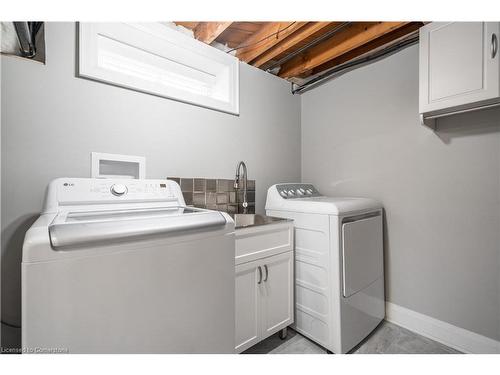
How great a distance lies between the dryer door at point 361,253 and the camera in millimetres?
1550

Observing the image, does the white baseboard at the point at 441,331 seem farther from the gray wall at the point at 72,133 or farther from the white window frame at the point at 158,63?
the white window frame at the point at 158,63

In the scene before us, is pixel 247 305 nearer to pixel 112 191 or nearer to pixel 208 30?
pixel 112 191

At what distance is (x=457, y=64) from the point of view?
1.38 metres

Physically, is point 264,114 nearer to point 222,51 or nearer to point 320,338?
point 222,51

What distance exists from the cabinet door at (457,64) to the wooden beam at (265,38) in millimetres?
918

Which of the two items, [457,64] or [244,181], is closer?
[457,64]

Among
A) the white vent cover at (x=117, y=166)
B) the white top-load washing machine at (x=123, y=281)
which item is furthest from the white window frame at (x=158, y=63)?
the white top-load washing machine at (x=123, y=281)

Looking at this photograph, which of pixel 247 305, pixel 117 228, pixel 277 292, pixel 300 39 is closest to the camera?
pixel 117 228

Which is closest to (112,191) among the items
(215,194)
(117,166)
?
(117,166)

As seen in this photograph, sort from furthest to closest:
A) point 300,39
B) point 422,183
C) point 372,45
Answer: point 372,45 → point 300,39 → point 422,183

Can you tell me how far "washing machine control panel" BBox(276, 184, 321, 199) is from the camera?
6.72 ft

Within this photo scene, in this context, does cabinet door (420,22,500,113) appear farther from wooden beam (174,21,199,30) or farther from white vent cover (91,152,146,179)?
white vent cover (91,152,146,179)

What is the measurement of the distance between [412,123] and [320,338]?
180 centimetres

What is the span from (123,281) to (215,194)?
1202mm
